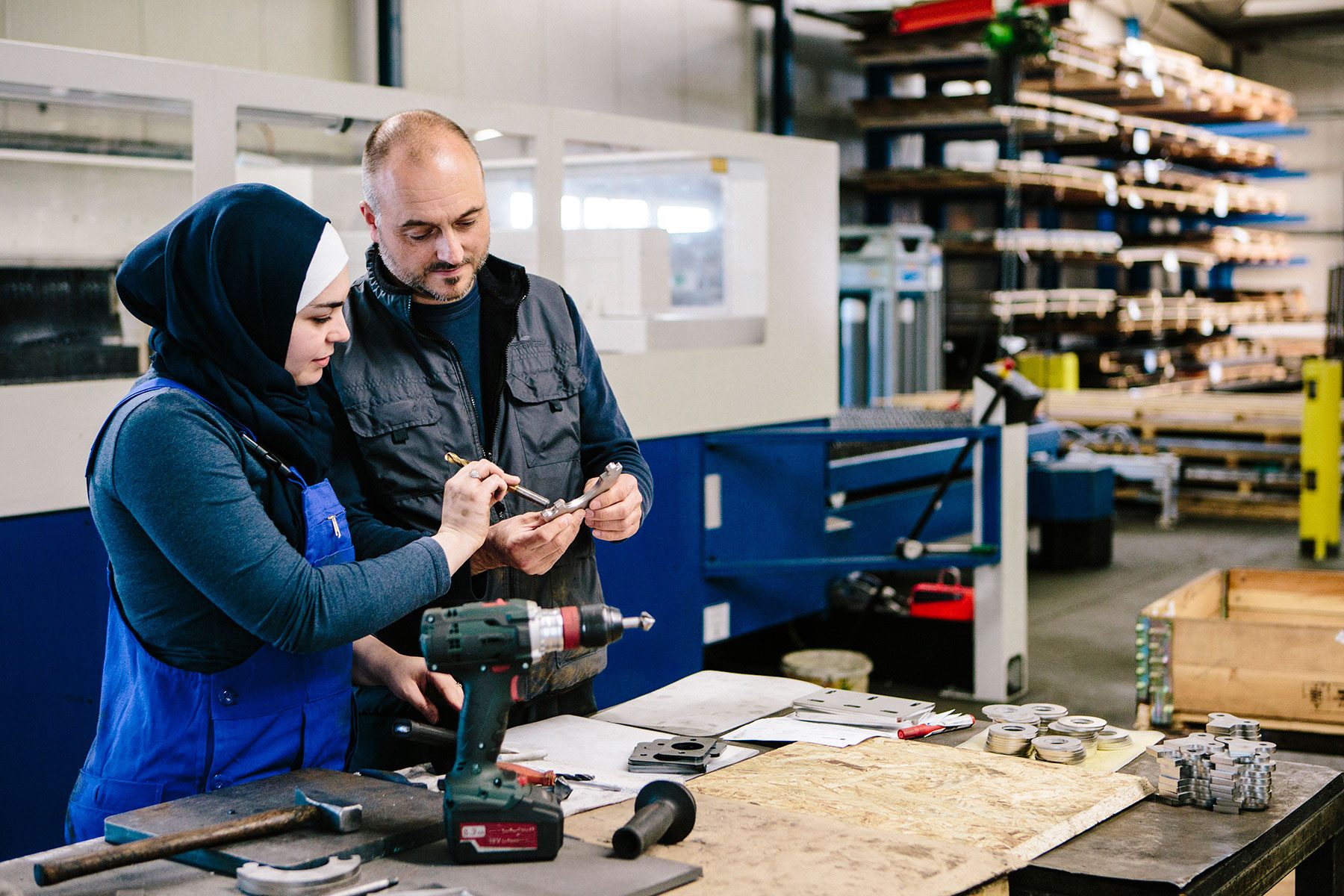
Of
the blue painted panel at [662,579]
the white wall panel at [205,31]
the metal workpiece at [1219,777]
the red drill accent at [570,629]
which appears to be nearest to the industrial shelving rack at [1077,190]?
the blue painted panel at [662,579]

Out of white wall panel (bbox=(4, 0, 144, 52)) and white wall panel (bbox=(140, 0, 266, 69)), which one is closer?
white wall panel (bbox=(4, 0, 144, 52))

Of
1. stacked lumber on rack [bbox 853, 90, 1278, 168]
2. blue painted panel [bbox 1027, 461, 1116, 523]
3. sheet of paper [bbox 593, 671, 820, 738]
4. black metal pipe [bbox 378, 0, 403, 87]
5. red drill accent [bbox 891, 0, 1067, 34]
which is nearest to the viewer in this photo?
sheet of paper [bbox 593, 671, 820, 738]

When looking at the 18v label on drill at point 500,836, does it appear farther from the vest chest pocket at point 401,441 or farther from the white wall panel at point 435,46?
the white wall panel at point 435,46

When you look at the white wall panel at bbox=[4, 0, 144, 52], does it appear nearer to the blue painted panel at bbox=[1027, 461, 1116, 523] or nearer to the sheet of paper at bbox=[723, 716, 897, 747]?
the sheet of paper at bbox=[723, 716, 897, 747]

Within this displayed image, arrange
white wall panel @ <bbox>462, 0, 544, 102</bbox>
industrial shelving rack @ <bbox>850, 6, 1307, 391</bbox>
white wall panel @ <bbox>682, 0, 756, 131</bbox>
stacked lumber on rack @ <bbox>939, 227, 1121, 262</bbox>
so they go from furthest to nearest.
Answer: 1. stacked lumber on rack @ <bbox>939, 227, 1121, 262</bbox>
2. industrial shelving rack @ <bbox>850, 6, 1307, 391</bbox>
3. white wall panel @ <bbox>682, 0, 756, 131</bbox>
4. white wall panel @ <bbox>462, 0, 544, 102</bbox>

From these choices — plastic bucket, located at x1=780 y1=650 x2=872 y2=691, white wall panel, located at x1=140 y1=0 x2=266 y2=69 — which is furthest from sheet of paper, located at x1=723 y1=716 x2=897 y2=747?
white wall panel, located at x1=140 y1=0 x2=266 y2=69

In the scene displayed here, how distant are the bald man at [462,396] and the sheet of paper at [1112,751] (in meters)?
0.58

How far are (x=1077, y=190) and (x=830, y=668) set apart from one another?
5797 millimetres

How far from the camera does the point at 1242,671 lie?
3.19 m

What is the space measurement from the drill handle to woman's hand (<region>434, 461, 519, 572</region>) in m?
0.27

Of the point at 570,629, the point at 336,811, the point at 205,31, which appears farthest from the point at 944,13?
the point at 336,811

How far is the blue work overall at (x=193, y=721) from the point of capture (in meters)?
1.59

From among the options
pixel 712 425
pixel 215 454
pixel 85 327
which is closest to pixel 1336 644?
pixel 712 425

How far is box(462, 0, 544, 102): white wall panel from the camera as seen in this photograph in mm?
6160
